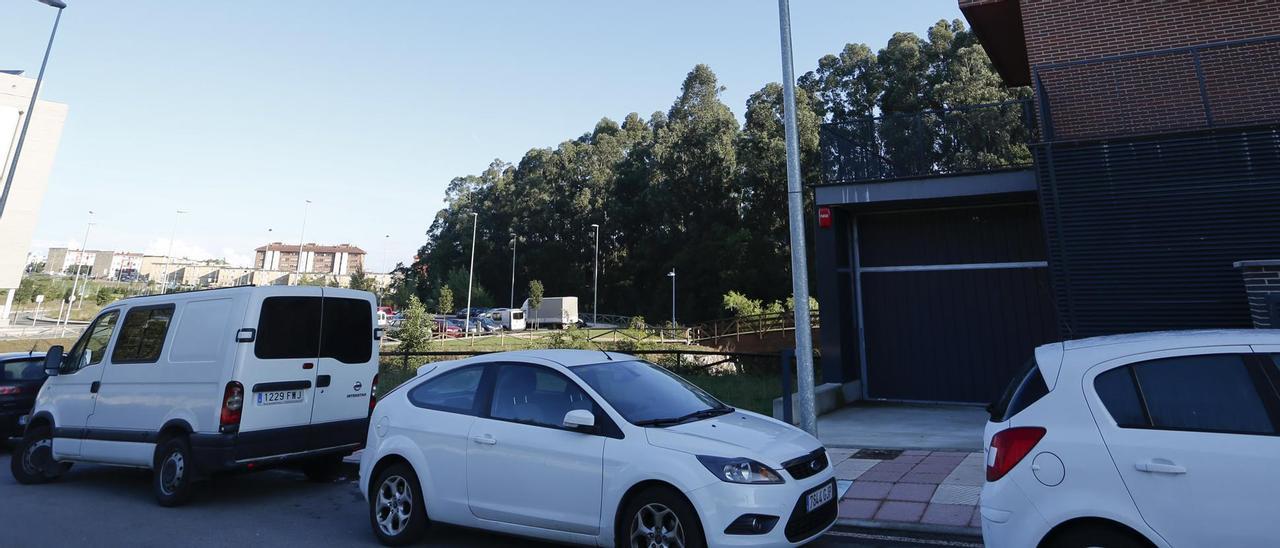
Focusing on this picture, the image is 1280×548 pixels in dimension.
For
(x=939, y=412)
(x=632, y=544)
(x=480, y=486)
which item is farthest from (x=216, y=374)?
(x=939, y=412)

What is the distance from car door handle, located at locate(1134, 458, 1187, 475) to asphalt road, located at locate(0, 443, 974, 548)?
2029 mm

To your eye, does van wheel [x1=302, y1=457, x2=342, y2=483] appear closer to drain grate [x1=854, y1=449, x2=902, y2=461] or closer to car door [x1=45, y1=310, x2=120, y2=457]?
car door [x1=45, y1=310, x2=120, y2=457]

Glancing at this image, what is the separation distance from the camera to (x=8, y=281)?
51312mm

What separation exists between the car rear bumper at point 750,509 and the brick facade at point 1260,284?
20.1 ft

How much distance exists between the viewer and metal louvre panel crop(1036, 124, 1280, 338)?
7633 millimetres

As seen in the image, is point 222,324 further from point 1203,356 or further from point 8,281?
point 8,281

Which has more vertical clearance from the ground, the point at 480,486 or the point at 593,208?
the point at 593,208

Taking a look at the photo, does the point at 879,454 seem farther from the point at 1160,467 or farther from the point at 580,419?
the point at 1160,467

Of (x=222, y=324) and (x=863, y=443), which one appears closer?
(x=222, y=324)

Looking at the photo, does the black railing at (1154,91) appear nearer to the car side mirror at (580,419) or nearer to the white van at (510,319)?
the car side mirror at (580,419)

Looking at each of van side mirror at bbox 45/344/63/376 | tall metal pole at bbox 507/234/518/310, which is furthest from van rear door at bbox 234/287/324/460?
tall metal pole at bbox 507/234/518/310

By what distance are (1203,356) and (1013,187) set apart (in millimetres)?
8167

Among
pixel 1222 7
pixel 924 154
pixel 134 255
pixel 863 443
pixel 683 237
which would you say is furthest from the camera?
pixel 134 255

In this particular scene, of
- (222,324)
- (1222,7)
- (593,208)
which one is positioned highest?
(593,208)
